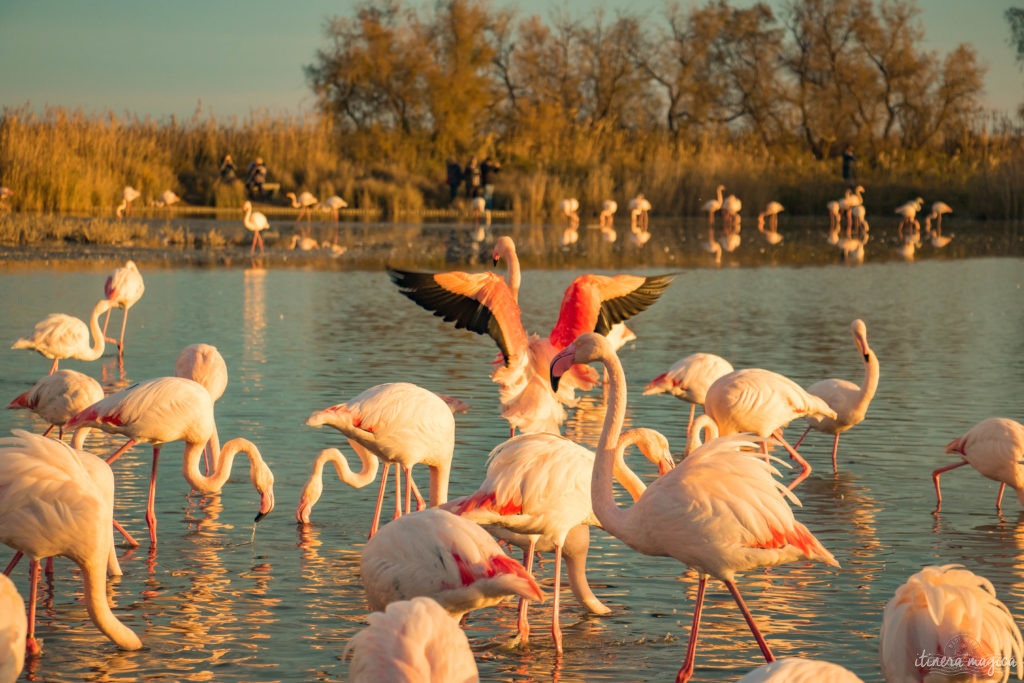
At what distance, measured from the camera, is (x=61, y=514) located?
448 cm

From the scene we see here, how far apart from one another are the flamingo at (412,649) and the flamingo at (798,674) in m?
0.68

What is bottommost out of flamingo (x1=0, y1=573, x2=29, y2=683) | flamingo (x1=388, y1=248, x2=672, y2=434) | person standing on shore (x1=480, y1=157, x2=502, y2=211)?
flamingo (x1=0, y1=573, x2=29, y2=683)

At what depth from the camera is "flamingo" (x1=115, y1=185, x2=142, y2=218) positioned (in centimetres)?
2865

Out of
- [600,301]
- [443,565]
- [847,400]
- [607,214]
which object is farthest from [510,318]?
[607,214]

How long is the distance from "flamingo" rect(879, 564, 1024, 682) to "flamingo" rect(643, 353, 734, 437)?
4847 mm

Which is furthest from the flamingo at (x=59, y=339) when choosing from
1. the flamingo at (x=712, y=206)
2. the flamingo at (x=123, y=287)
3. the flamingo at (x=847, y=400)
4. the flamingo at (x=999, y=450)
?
the flamingo at (x=712, y=206)

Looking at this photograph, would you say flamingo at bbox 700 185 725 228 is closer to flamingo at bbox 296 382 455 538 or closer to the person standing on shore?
the person standing on shore

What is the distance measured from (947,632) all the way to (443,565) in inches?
64.6

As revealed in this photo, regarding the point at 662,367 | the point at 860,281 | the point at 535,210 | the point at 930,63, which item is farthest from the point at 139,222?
the point at 930,63

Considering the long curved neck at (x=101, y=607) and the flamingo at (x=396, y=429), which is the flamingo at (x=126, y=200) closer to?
the flamingo at (x=396, y=429)

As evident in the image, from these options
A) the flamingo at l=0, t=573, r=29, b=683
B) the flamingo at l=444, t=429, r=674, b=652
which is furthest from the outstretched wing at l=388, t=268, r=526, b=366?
the flamingo at l=0, t=573, r=29, b=683

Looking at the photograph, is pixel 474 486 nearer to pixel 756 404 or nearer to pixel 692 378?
pixel 756 404

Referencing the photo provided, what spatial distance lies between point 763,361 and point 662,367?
1.01m

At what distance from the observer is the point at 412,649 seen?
289cm
